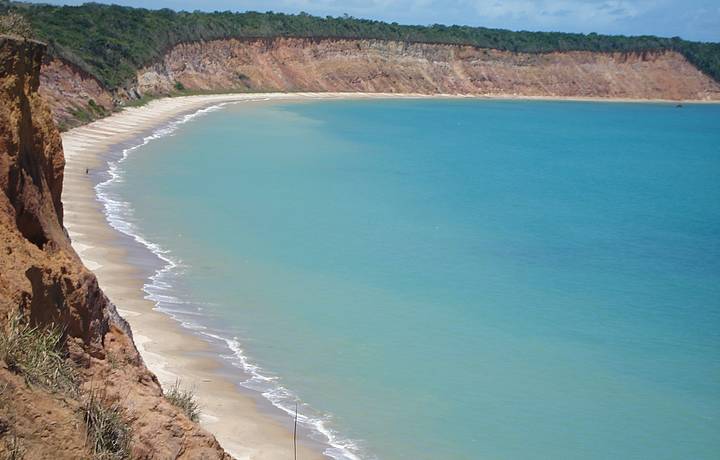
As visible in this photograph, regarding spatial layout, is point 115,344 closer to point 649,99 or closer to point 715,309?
point 715,309

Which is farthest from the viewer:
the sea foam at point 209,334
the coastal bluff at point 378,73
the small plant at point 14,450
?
the coastal bluff at point 378,73

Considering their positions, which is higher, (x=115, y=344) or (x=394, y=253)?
(x=115, y=344)

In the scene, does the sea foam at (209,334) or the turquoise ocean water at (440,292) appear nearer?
the sea foam at (209,334)

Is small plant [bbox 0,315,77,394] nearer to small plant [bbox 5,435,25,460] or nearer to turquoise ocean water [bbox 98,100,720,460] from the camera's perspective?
small plant [bbox 5,435,25,460]

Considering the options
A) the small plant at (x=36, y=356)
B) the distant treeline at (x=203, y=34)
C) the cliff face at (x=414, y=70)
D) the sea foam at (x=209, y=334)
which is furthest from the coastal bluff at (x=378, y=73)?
the small plant at (x=36, y=356)

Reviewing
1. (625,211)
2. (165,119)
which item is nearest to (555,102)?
(165,119)

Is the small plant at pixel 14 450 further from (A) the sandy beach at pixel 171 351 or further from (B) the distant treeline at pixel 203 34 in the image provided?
(B) the distant treeline at pixel 203 34

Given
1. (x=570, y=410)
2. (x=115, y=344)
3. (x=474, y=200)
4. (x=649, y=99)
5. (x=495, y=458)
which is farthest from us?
(x=649, y=99)
